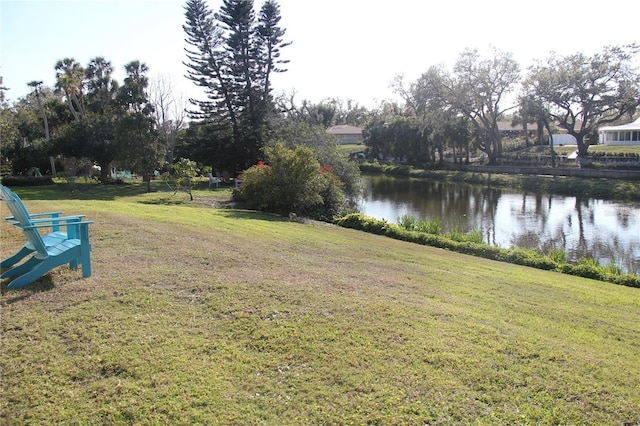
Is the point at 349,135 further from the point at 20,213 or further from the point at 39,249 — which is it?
the point at 20,213

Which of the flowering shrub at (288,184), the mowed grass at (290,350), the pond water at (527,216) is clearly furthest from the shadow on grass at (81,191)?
the mowed grass at (290,350)

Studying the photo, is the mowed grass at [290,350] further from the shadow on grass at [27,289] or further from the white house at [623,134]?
the white house at [623,134]

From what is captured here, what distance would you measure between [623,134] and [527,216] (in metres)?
39.0

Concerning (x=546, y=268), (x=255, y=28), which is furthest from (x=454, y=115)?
(x=546, y=268)

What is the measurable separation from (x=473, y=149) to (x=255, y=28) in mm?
32215

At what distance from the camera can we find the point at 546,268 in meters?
11.9

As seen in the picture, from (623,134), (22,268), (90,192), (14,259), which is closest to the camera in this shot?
(22,268)

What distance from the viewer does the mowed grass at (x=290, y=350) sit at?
10.8 feet

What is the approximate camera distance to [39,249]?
192 inches

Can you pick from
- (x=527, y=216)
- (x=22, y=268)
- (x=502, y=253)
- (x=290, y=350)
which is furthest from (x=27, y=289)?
(x=527, y=216)

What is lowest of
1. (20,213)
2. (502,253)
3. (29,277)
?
(502,253)

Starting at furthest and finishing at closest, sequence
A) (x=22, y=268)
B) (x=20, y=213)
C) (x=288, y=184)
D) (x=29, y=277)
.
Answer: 1. (x=288, y=184)
2. (x=22, y=268)
3. (x=29, y=277)
4. (x=20, y=213)

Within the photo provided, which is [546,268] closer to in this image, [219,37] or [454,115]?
[219,37]

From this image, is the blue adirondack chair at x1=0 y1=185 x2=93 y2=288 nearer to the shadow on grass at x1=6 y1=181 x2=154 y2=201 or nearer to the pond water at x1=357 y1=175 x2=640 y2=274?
the pond water at x1=357 y1=175 x2=640 y2=274
